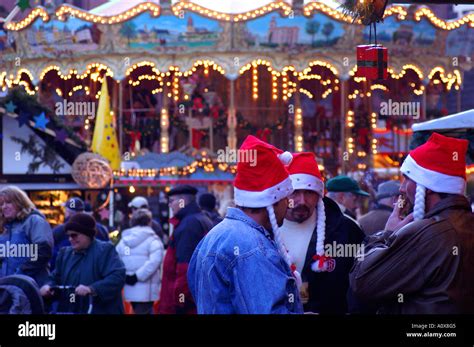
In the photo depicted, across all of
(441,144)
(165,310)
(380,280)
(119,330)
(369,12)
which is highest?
(369,12)

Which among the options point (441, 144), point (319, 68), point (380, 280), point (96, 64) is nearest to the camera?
point (380, 280)

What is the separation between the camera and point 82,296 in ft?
27.2

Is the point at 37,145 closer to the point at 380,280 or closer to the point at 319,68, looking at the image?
the point at 319,68

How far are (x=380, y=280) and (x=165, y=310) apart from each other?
4241mm

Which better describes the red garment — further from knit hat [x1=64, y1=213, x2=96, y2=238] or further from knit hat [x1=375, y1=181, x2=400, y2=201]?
knit hat [x1=64, y1=213, x2=96, y2=238]

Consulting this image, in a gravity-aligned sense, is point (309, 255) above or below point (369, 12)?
below

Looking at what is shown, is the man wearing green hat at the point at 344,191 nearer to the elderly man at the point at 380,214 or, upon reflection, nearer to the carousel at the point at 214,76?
the elderly man at the point at 380,214

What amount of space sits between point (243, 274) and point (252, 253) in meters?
0.10

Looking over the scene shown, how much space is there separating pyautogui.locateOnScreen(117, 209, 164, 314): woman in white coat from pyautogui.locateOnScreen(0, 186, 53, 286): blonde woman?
7.30 ft

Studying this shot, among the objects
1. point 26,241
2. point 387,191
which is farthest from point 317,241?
point 26,241

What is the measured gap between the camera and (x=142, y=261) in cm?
1093

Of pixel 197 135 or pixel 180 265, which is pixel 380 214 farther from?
pixel 197 135

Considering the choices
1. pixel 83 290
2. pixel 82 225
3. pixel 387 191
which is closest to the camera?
pixel 83 290

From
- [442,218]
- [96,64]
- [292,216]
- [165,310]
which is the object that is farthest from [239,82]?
[442,218]
